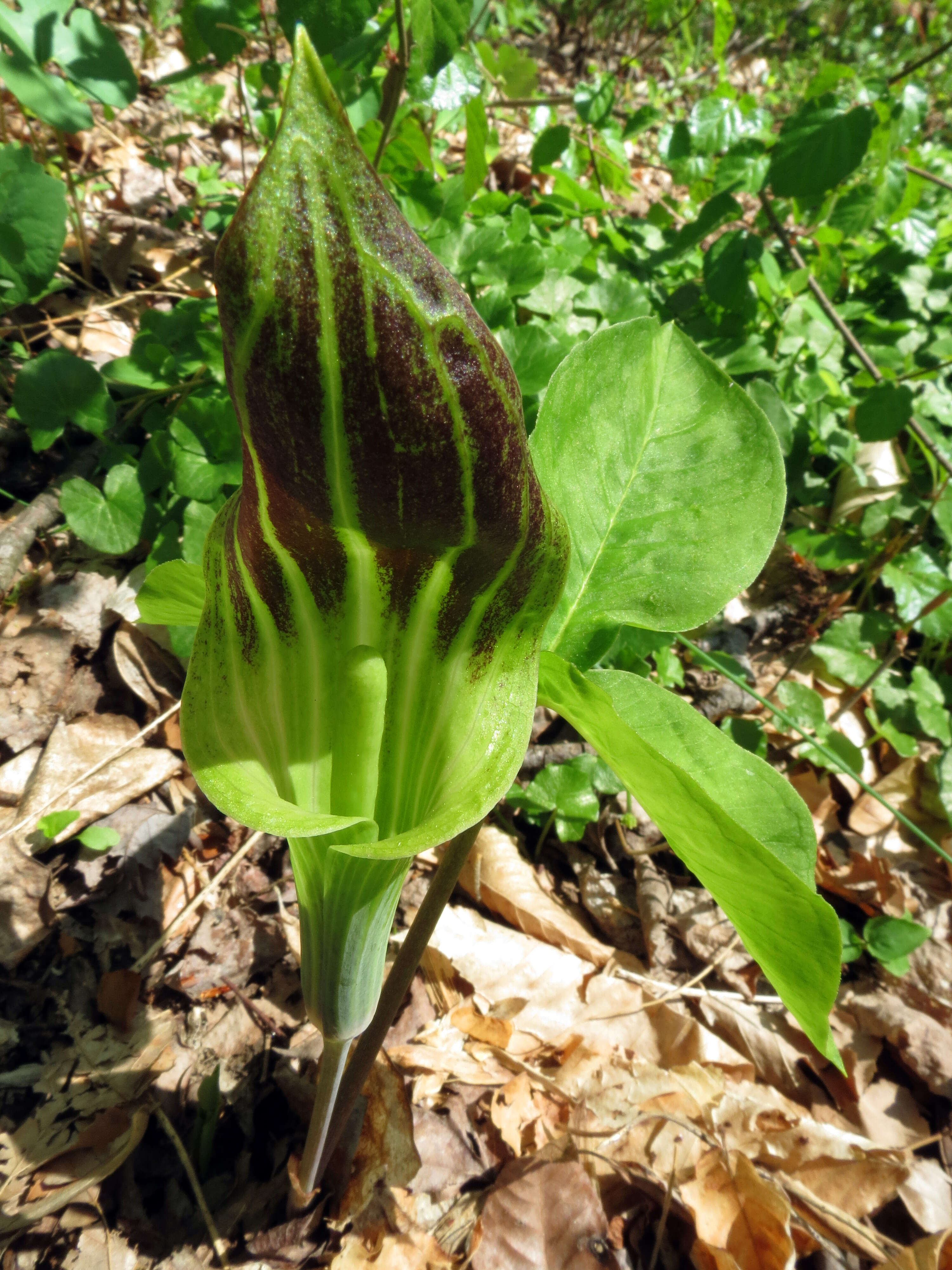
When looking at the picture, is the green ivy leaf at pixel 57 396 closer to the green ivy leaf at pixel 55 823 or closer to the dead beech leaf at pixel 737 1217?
the green ivy leaf at pixel 55 823

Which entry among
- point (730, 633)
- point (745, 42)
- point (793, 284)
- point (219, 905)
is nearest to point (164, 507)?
point (219, 905)

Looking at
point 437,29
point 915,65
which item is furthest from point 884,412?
point 437,29

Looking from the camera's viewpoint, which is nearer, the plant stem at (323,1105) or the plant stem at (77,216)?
the plant stem at (323,1105)

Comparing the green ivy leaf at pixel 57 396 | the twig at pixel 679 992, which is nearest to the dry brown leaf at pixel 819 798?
the twig at pixel 679 992

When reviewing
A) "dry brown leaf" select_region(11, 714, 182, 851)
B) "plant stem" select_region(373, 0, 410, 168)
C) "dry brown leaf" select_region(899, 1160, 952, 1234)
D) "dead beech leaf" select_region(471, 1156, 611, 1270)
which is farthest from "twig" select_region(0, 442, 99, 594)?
"dry brown leaf" select_region(899, 1160, 952, 1234)

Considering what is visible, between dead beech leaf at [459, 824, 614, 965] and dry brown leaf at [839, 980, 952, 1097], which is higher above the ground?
dead beech leaf at [459, 824, 614, 965]

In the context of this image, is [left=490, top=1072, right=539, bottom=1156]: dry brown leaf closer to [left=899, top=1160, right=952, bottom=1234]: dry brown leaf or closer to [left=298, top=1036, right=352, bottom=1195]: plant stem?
[left=298, top=1036, right=352, bottom=1195]: plant stem
